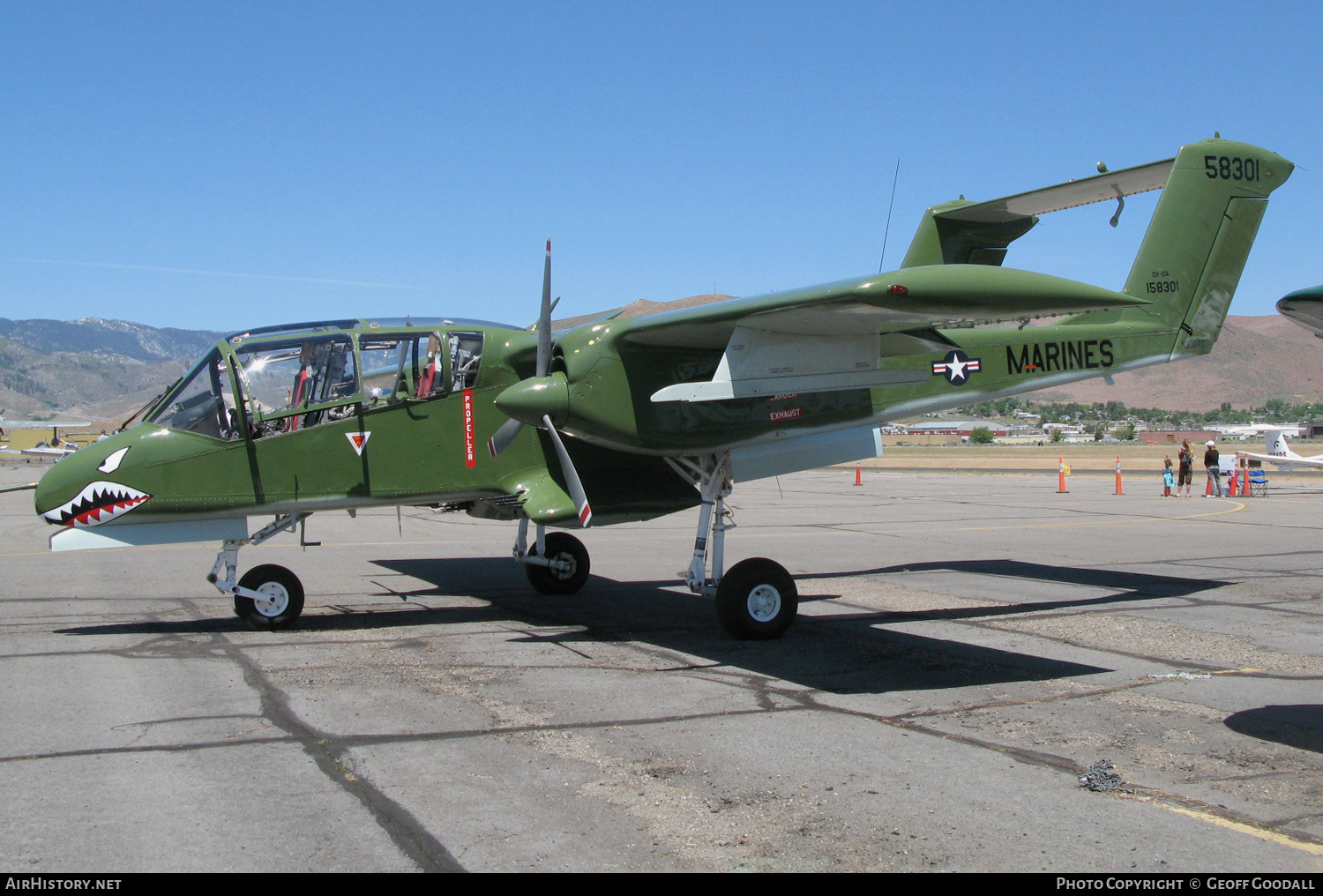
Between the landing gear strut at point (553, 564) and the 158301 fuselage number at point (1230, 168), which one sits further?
the 158301 fuselage number at point (1230, 168)

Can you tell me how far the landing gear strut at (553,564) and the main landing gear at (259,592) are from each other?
3.09 meters

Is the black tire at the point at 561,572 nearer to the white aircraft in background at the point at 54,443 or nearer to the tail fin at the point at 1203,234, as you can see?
the tail fin at the point at 1203,234

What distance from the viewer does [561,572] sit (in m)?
12.6

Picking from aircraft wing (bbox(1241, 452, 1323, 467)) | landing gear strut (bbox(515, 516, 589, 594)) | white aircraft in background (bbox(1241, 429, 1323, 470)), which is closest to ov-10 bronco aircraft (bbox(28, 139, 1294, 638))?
landing gear strut (bbox(515, 516, 589, 594))

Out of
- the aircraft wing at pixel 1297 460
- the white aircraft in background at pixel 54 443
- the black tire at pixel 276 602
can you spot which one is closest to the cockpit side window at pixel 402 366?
the black tire at pixel 276 602

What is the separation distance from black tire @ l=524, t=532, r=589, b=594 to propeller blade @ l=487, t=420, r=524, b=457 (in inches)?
119

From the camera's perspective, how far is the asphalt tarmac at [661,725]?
4555mm

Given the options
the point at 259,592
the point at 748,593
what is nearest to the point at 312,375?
the point at 259,592

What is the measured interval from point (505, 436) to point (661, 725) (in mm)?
4121

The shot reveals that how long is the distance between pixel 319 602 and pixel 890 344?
7.34 meters

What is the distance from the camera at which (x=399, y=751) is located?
5.98 metres

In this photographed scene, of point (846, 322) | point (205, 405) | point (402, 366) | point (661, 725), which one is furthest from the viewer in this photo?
point (402, 366)

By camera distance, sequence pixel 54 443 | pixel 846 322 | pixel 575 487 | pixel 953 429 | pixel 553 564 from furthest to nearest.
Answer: pixel 953 429 → pixel 54 443 → pixel 553 564 → pixel 575 487 → pixel 846 322

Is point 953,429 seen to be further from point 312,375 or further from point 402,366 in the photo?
point 312,375
